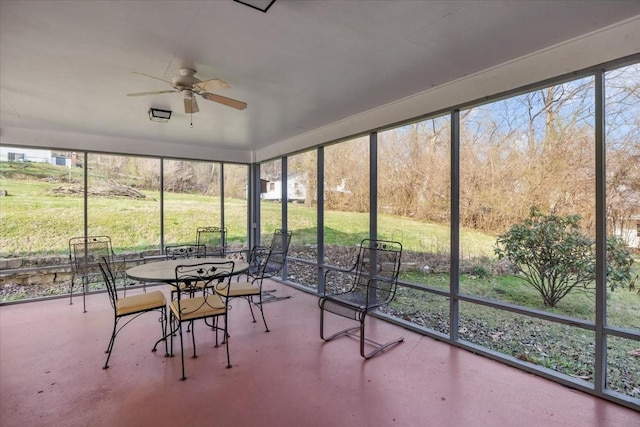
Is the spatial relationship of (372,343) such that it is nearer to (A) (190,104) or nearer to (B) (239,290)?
A: (B) (239,290)

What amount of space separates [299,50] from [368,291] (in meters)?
2.13

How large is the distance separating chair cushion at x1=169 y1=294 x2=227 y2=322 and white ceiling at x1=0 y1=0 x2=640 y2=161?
2.06 meters

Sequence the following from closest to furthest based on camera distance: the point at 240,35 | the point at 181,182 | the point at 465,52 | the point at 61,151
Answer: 1. the point at 240,35
2. the point at 465,52
3. the point at 61,151
4. the point at 181,182

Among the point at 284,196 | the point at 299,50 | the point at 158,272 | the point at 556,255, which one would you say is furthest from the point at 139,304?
the point at 556,255

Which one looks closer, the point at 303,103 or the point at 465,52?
the point at 465,52

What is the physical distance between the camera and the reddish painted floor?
1964 mm

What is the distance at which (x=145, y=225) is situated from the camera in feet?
18.0

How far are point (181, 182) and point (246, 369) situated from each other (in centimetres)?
431

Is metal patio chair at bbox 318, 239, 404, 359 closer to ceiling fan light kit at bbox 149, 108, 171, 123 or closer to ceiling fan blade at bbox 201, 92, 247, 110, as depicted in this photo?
ceiling fan blade at bbox 201, 92, 247, 110

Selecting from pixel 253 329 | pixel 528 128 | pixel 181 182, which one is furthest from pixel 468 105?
pixel 181 182

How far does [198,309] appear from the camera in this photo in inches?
106

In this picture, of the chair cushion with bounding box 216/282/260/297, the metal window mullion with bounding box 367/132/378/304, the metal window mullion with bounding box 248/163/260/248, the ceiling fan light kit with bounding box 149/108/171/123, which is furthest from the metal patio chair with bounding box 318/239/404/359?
the metal window mullion with bounding box 248/163/260/248

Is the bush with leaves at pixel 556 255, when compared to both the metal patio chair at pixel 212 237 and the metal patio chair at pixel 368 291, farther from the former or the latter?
the metal patio chair at pixel 212 237

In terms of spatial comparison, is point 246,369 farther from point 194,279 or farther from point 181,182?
point 181,182
